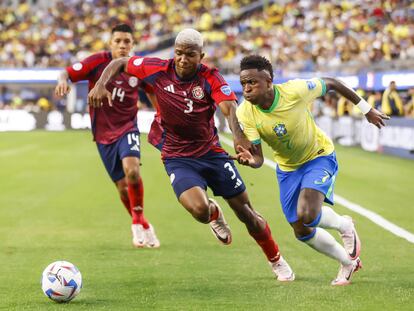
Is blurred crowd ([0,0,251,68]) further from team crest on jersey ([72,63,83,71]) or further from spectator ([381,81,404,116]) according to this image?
team crest on jersey ([72,63,83,71])

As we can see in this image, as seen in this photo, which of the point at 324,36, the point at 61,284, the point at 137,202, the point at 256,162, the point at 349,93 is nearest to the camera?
the point at 61,284

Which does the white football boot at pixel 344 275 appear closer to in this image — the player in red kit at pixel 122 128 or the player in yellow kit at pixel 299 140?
the player in yellow kit at pixel 299 140

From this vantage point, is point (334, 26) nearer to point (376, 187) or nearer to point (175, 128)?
point (376, 187)

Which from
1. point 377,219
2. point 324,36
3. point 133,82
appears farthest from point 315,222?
point 324,36

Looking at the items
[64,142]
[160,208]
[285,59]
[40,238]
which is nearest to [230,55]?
[285,59]

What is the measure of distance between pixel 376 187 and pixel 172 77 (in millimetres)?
10532

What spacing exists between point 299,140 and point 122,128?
3505 mm

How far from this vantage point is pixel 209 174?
344 inches

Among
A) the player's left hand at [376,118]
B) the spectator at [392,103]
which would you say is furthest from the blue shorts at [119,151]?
the spectator at [392,103]

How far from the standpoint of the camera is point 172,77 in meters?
8.44

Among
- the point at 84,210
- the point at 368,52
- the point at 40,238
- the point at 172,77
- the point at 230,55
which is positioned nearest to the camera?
the point at 172,77

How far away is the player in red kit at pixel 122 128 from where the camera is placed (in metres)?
10.7

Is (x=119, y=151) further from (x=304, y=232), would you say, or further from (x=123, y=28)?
(x=304, y=232)

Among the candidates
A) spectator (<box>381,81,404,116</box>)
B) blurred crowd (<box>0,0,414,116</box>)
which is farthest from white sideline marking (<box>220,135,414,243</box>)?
blurred crowd (<box>0,0,414,116</box>)
